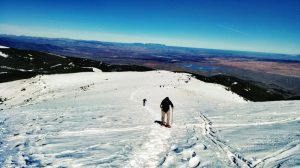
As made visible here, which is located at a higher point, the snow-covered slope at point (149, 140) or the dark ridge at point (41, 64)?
the snow-covered slope at point (149, 140)

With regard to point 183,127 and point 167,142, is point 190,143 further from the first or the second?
point 183,127

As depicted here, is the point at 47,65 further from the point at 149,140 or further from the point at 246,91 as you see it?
the point at 149,140

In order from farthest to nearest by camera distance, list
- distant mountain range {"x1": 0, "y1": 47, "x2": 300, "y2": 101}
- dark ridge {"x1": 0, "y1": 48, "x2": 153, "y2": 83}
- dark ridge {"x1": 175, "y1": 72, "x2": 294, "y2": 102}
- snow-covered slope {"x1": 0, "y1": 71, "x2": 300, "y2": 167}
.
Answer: dark ridge {"x1": 0, "y1": 48, "x2": 153, "y2": 83}, distant mountain range {"x1": 0, "y1": 47, "x2": 300, "y2": 101}, dark ridge {"x1": 175, "y1": 72, "x2": 294, "y2": 102}, snow-covered slope {"x1": 0, "y1": 71, "x2": 300, "y2": 167}

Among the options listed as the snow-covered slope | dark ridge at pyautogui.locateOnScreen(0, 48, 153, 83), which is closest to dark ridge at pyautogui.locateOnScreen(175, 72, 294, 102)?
dark ridge at pyautogui.locateOnScreen(0, 48, 153, 83)

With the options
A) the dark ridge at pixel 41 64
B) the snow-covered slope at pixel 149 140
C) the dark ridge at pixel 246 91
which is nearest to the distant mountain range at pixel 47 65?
the dark ridge at pixel 41 64

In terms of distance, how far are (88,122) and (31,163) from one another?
8944 mm

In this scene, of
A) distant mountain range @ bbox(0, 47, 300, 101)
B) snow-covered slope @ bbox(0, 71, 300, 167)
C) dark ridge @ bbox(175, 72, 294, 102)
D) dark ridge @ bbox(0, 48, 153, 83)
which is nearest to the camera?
snow-covered slope @ bbox(0, 71, 300, 167)

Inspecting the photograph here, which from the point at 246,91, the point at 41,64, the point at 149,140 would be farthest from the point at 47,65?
the point at 149,140

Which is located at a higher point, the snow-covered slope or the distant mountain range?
the snow-covered slope

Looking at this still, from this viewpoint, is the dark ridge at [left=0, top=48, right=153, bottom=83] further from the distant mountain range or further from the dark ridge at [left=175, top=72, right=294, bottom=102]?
the dark ridge at [left=175, top=72, right=294, bottom=102]

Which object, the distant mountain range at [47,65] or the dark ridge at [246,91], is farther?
the distant mountain range at [47,65]

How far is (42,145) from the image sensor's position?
13.2 m

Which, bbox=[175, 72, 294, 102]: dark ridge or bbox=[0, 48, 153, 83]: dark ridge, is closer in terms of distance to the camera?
bbox=[175, 72, 294, 102]: dark ridge

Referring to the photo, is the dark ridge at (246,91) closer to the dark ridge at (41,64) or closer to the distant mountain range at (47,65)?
the distant mountain range at (47,65)
